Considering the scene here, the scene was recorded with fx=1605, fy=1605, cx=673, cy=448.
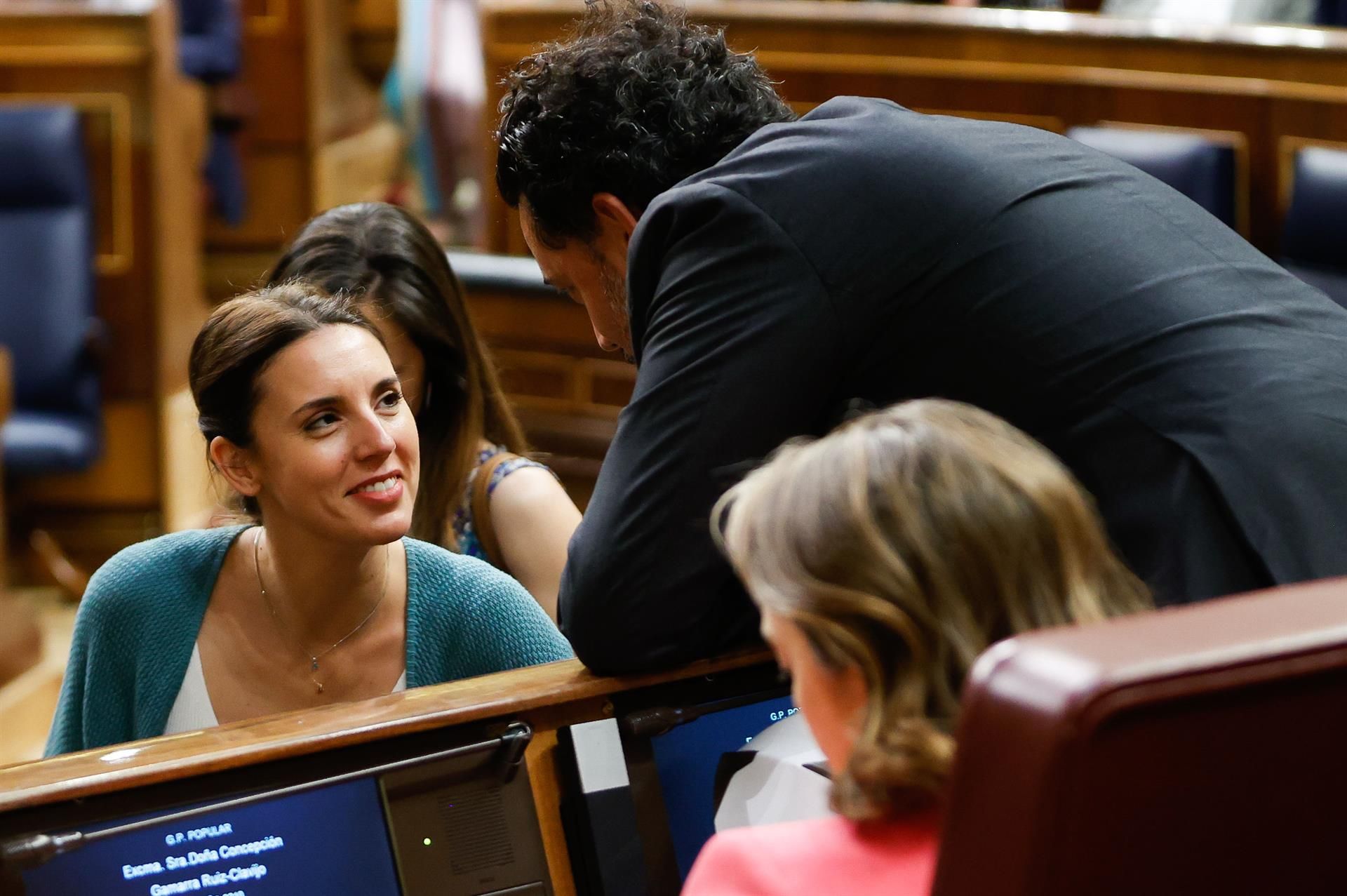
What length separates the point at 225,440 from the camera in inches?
67.2

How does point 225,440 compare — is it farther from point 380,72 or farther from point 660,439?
point 380,72

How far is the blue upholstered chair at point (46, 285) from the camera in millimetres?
3750

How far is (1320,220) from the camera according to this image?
121 inches

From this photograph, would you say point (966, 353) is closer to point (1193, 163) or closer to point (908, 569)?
point (908, 569)

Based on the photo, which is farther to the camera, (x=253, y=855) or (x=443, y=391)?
(x=443, y=391)

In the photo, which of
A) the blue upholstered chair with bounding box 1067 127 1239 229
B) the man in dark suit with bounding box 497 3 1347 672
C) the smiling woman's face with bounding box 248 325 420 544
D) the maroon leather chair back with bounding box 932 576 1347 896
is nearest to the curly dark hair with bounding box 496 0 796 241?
the man in dark suit with bounding box 497 3 1347 672

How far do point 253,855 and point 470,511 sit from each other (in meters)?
0.90

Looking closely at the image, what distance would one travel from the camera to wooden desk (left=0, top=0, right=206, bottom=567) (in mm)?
3906

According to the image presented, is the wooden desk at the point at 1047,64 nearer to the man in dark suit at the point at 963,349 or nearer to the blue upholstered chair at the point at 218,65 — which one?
the blue upholstered chair at the point at 218,65

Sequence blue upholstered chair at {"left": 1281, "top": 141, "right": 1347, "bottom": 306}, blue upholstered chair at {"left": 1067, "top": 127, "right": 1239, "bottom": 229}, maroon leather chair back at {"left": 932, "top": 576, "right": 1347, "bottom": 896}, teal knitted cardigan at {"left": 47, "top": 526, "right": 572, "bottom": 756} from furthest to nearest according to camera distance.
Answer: blue upholstered chair at {"left": 1067, "top": 127, "right": 1239, "bottom": 229} < blue upholstered chair at {"left": 1281, "top": 141, "right": 1347, "bottom": 306} < teal knitted cardigan at {"left": 47, "top": 526, "right": 572, "bottom": 756} < maroon leather chair back at {"left": 932, "top": 576, "right": 1347, "bottom": 896}

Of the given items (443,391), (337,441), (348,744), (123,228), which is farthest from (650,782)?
(123,228)

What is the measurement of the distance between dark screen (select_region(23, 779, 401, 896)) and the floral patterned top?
0.84 meters

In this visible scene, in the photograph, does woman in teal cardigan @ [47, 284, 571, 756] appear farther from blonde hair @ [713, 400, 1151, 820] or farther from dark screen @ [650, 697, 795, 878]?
blonde hair @ [713, 400, 1151, 820]

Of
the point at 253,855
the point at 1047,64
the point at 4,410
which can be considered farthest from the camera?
the point at 1047,64
